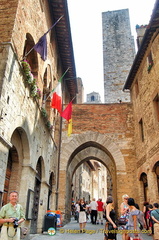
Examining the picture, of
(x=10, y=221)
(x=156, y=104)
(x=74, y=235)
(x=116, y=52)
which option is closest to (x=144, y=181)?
(x=156, y=104)

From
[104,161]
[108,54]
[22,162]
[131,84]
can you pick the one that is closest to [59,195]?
[104,161]

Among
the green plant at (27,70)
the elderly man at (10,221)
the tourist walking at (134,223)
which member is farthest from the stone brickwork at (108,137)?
the elderly man at (10,221)

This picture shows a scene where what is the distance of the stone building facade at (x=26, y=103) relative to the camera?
5.73 m

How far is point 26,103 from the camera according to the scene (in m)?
7.26

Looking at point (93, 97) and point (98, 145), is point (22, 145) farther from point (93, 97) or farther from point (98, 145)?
point (93, 97)

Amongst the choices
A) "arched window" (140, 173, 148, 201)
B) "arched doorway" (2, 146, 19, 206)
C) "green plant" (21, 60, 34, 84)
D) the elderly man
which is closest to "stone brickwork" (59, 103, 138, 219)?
"arched window" (140, 173, 148, 201)

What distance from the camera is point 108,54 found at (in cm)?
2175

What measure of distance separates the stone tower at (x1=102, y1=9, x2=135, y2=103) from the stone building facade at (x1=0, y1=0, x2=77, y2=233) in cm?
913

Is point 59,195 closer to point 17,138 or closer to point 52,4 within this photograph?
point 17,138

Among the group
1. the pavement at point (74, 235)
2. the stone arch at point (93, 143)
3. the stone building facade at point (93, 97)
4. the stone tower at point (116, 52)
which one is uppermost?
the stone building facade at point (93, 97)

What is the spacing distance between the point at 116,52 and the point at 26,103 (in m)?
16.1

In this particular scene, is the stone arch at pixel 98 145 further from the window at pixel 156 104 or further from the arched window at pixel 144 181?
Result: the window at pixel 156 104

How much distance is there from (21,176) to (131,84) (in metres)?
9.05

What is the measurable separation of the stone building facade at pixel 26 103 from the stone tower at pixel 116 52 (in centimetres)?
913
